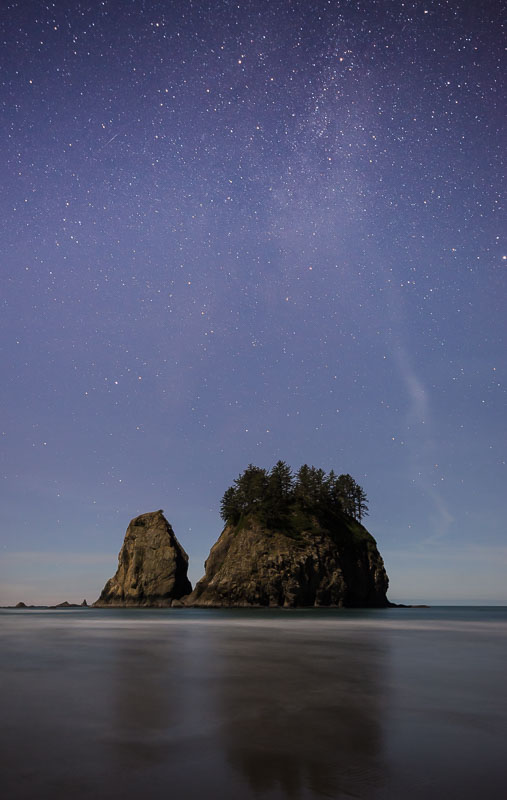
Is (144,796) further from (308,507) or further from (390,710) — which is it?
(308,507)

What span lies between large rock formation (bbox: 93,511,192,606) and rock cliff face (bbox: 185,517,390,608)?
28728 mm

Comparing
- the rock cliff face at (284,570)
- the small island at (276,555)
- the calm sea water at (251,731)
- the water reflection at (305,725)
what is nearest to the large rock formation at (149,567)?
the small island at (276,555)

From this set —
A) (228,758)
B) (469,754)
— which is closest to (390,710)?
(469,754)

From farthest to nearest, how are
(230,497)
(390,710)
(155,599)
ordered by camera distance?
1. (155,599)
2. (230,497)
3. (390,710)

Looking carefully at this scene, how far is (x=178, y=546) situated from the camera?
154 metres

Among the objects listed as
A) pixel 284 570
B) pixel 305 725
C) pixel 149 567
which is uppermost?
pixel 149 567

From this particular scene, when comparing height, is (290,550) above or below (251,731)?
above

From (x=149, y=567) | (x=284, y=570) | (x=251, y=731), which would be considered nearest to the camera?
(x=251, y=731)

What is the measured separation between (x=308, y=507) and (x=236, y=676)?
349ft

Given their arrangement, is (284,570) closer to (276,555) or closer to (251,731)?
(276,555)

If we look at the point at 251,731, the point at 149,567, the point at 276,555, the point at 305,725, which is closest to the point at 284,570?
the point at 276,555

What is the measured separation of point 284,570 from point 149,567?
6091cm

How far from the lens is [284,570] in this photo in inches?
3885

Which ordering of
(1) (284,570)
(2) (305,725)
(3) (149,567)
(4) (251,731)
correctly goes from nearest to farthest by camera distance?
(4) (251,731), (2) (305,725), (1) (284,570), (3) (149,567)
